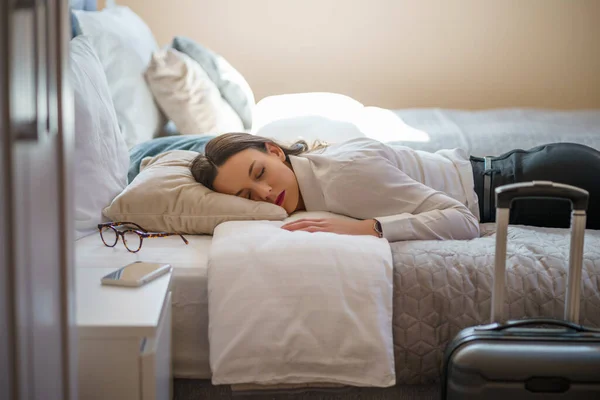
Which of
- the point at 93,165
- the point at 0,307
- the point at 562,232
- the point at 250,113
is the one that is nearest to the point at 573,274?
the point at 562,232

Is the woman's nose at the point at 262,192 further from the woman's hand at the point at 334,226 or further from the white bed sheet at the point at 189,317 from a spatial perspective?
the white bed sheet at the point at 189,317

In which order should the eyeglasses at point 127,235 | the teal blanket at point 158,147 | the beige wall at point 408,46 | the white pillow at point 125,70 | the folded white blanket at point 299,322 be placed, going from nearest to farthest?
the folded white blanket at point 299,322 → the eyeglasses at point 127,235 → the teal blanket at point 158,147 → the white pillow at point 125,70 → the beige wall at point 408,46

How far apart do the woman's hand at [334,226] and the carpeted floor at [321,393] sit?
1.08ft

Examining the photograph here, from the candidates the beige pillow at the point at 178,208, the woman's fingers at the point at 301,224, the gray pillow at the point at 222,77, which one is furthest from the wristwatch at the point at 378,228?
the gray pillow at the point at 222,77

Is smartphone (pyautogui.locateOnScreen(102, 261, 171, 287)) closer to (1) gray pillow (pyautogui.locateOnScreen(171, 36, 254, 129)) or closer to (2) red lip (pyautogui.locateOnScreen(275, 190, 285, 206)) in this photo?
(2) red lip (pyautogui.locateOnScreen(275, 190, 285, 206))

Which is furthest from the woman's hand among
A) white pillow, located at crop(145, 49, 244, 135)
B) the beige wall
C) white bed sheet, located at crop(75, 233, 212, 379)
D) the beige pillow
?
the beige wall

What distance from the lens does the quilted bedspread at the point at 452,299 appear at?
1.35 meters

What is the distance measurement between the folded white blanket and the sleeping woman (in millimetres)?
212

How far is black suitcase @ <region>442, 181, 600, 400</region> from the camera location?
1.14 meters

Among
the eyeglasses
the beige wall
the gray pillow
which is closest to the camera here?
the eyeglasses

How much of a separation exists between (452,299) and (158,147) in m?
1.00

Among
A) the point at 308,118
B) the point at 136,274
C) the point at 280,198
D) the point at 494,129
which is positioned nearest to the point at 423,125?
the point at 494,129

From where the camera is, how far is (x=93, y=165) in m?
1.58

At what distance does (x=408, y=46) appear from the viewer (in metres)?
3.56
